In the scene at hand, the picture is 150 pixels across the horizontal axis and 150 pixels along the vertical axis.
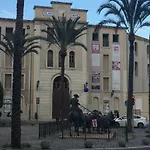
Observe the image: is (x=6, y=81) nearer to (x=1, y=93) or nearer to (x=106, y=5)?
(x=1, y=93)

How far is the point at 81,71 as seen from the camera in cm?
6506

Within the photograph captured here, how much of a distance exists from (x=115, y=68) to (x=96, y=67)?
137 inches

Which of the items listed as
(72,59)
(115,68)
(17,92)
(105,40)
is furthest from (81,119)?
(105,40)

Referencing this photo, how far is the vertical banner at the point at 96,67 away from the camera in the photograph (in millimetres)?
65938

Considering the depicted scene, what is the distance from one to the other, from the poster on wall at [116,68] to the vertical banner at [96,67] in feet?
9.35

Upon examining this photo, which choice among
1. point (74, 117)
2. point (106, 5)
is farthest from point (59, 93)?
point (74, 117)

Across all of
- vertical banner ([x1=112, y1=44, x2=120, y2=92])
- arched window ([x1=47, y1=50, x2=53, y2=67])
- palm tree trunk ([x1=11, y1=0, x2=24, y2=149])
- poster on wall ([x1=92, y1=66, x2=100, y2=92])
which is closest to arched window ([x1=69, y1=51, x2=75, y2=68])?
arched window ([x1=47, y1=50, x2=53, y2=67])

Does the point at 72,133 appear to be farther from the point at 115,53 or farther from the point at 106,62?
the point at 115,53

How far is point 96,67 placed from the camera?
66562 millimetres

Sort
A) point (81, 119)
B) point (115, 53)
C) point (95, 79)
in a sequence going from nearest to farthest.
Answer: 1. point (81, 119)
2. point (95, 79)
3. point (115, 53)

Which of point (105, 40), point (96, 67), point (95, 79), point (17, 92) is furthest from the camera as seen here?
point (105, 40)

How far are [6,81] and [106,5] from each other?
33821 millimetres

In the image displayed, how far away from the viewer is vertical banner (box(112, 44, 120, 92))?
67.5 m

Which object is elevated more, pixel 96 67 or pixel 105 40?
pixel 105 40
